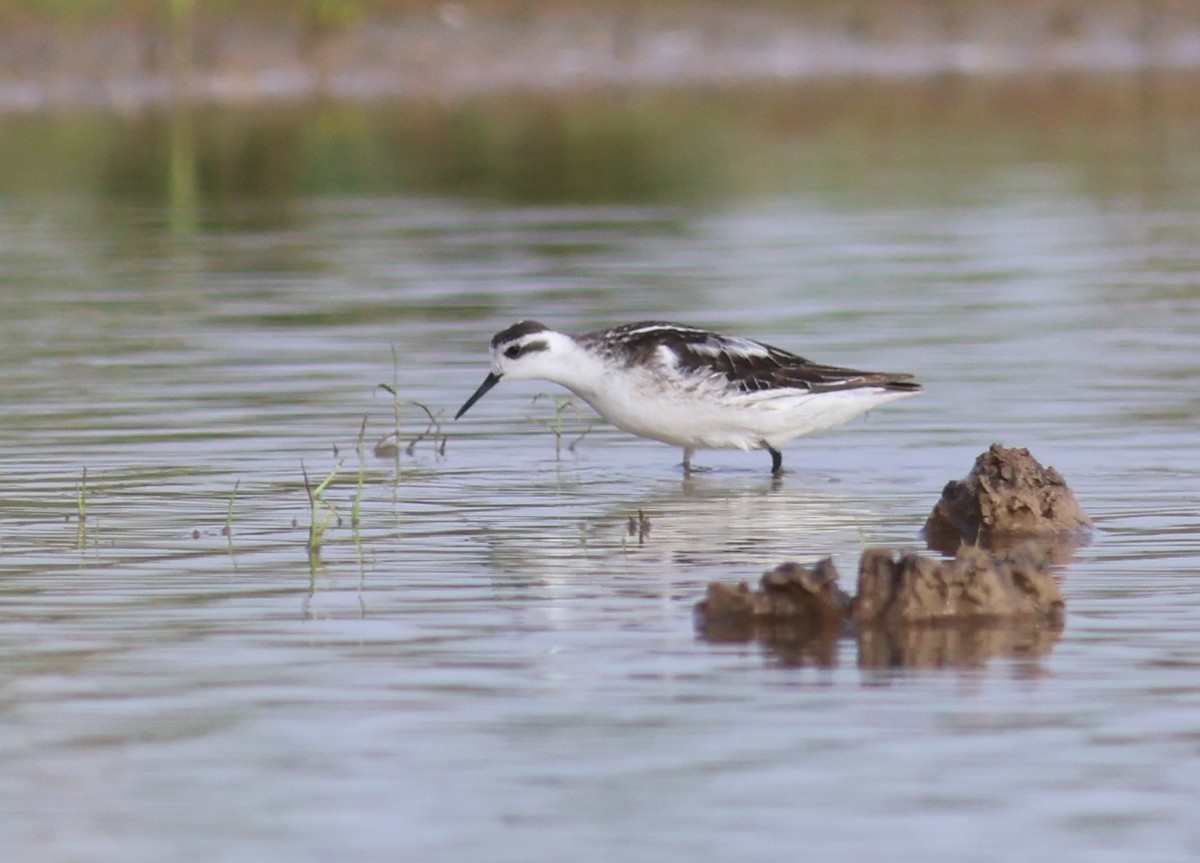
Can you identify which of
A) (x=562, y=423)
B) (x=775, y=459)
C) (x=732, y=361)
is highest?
(x=732, y=361)

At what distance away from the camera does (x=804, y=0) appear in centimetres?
→ 4028

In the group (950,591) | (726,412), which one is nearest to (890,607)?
(950,591)

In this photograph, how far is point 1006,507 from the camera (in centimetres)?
1110

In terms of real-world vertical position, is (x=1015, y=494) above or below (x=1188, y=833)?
above

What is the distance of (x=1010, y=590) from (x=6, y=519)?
190 inches

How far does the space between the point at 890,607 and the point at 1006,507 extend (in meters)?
2.11

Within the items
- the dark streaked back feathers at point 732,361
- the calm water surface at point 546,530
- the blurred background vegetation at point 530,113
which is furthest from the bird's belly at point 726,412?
the blurred background vegetation at point 530,113

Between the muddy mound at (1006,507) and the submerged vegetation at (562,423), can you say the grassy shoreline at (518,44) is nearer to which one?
the submerged vegetation at (562,423)

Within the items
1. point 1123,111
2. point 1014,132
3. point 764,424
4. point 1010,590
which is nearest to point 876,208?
point 1014,132

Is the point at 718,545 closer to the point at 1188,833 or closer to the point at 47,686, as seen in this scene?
the point at 47,686

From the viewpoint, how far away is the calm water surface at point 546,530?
7.20 m

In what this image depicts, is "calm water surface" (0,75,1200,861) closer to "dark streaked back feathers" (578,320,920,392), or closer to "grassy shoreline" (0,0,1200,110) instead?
"dark streaked back feathers" (578,320,920,392)

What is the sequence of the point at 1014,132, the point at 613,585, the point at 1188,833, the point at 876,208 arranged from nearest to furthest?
the point at 1188,833
the point at 613,585
the point at 876,208
the point at 1014,132

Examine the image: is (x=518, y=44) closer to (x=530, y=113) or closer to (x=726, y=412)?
(x=530, y=113)
